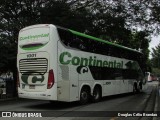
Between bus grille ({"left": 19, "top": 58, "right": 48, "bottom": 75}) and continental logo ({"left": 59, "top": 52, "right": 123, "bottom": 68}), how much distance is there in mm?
815

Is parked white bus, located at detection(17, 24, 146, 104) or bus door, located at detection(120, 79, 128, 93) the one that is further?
bus door, located at detection(120, 79, 128, 93)

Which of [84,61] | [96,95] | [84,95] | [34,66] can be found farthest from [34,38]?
[96,95]

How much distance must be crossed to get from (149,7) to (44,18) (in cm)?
749

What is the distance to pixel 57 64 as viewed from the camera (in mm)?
15742

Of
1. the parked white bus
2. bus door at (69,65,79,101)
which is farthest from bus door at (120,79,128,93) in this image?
bus door at (69,65,79,101)

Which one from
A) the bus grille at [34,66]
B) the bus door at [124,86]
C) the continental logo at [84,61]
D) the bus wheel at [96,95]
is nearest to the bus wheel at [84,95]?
the bus wheel at [96,95]

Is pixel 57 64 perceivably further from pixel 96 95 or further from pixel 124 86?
pixel 124 86

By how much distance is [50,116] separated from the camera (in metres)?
13.5

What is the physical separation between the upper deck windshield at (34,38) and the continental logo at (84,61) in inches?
44.1

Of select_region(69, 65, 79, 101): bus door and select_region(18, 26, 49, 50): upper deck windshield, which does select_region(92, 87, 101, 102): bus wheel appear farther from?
select_region(18, 26, 49, 50): upper deck windshield

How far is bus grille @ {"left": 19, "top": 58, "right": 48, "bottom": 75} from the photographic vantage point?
1584cm

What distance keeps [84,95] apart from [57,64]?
320 centimetres

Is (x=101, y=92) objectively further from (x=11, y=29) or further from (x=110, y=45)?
(x=11, y=29)

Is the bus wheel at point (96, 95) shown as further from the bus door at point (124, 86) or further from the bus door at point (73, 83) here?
the bus door at point (124, 86)
